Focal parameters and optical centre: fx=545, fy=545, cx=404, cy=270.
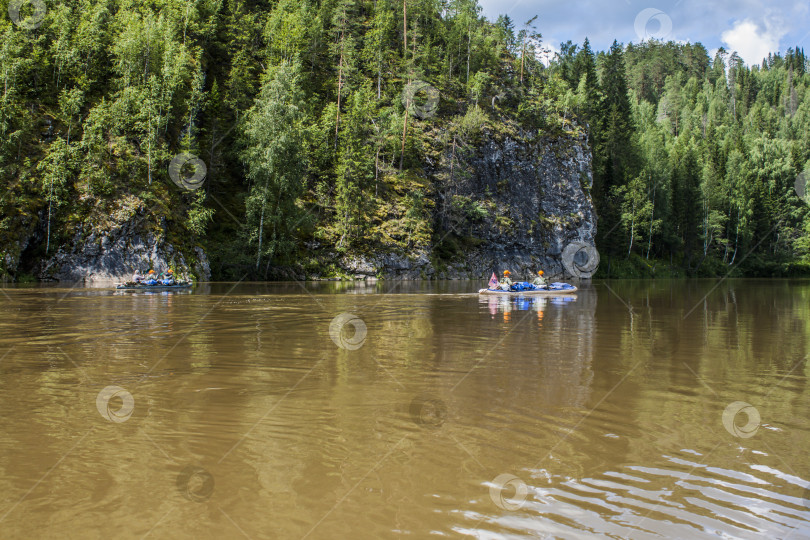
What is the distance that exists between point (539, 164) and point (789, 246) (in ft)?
158

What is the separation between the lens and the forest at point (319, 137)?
4466cm

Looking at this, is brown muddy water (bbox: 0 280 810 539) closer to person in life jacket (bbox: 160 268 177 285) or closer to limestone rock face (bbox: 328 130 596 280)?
person in life jacket (bbox: 160 268 177 285)

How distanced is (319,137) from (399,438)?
189ft

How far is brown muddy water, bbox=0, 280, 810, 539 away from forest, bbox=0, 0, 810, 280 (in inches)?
1346

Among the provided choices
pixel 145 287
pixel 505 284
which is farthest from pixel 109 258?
pixel 505 284

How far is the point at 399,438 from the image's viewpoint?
6695 millimetres

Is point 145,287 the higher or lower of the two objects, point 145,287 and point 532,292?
the higher

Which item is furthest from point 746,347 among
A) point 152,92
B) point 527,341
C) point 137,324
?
point 152,92

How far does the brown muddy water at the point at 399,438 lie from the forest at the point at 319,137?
34.2 m

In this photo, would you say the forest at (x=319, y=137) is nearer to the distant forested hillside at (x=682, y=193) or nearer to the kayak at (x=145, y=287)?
the distant forested hillside at (x=682, y=193)

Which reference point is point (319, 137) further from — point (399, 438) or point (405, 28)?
point (399, 438)

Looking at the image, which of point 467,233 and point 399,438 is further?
point 467,233

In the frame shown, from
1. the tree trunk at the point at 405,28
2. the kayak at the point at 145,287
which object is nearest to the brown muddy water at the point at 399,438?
the kayak at the point at 145,287

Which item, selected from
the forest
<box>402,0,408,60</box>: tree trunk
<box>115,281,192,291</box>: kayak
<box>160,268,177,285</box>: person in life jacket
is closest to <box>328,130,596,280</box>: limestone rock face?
the forest
